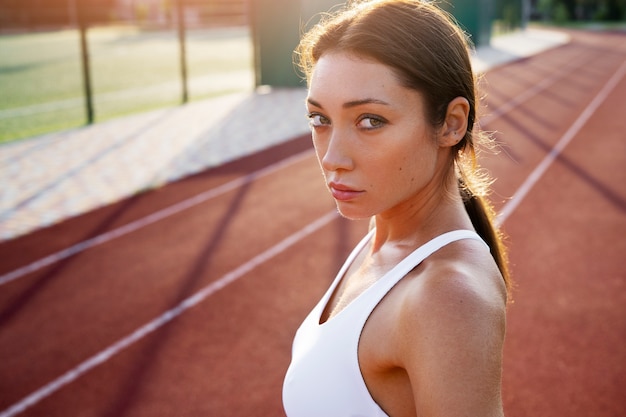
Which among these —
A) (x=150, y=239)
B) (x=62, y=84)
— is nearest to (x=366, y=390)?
(x=150, y=239)

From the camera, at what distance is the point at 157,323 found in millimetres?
5641

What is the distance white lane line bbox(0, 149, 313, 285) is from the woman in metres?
5.53

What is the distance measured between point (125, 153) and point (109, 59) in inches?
660

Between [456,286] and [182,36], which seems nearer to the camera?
[456,286]

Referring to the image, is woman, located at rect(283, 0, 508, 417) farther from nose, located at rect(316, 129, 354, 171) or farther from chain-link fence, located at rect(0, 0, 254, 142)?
chain-link fence, located at rect(0, 0, 254, 142)

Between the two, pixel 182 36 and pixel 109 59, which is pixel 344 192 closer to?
pixel 182 36

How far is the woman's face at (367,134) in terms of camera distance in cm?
159

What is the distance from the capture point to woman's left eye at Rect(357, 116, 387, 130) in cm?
162

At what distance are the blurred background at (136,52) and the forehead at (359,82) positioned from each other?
79.2 inches

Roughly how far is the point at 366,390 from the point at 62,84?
1995 cm

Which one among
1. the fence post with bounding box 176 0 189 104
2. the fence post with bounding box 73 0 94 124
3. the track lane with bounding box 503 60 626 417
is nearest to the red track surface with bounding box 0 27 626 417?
the track lane with bounding box 503 60 626 417

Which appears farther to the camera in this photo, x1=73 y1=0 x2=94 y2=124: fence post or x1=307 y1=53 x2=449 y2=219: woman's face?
x1=73 y1=0 x2=94 y2=124: fence post

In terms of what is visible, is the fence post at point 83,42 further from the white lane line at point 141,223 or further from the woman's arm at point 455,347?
the woman's arm at point 455,347

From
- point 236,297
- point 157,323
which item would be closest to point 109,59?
point 236,297
